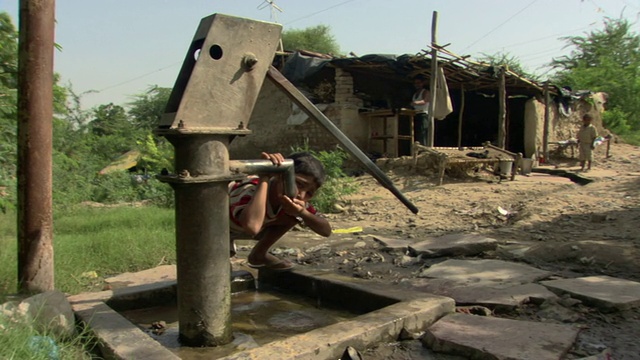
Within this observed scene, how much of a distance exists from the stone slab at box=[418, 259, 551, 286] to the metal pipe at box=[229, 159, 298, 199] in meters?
1.13

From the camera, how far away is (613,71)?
727 inches

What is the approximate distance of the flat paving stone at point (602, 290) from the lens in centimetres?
208

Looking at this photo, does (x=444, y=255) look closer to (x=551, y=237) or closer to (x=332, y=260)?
(x=332, y=260)

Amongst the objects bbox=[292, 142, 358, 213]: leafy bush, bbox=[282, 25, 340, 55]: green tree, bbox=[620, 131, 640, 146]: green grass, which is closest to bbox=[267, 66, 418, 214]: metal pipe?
bbox=[292, 142, 358, 213]: leafy bush

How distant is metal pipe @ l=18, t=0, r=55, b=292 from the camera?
7.00ft

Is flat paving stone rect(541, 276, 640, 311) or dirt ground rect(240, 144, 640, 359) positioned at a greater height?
flat paving stone rect(541, 276, 640, 311)

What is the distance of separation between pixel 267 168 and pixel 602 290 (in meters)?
1.70

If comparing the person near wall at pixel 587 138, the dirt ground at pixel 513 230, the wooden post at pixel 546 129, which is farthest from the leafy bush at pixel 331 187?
the wooden post at pixel 546 129

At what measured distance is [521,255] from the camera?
3.19 metres

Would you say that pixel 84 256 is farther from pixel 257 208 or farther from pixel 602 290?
pixel 602 290

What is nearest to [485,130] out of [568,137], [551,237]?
[568,137]

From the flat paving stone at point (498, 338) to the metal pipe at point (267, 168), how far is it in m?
0.82

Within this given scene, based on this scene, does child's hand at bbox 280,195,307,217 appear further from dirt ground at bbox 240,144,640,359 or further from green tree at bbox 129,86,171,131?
green tree at bbox 129,86,171,131

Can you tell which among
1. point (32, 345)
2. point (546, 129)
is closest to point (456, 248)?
point (32, 345)
